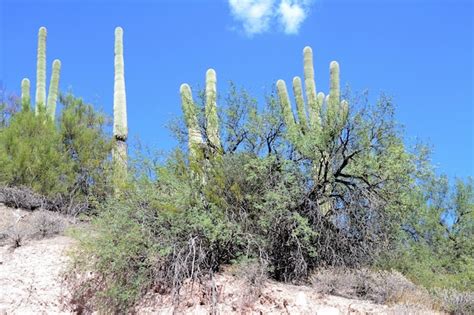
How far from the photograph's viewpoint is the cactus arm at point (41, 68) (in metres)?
22.6

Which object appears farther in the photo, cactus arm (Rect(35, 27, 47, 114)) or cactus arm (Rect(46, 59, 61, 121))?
cactus arm (Rect(35, 27, 47, 114))

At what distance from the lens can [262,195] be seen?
13219 mm

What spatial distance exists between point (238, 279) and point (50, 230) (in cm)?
567

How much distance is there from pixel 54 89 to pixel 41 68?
3.91ft

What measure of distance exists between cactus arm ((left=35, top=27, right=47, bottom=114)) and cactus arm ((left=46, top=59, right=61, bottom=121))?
0.27 metres

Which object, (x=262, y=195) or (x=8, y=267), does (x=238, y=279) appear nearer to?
(x=262, y=195)

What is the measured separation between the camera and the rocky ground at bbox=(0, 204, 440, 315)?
36.9 ft

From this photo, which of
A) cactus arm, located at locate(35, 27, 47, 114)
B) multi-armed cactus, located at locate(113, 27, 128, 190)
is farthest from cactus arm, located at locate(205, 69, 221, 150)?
cactus arm, located at locate(35, 27, 47, 114)

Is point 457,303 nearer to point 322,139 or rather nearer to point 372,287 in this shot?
point 372,287

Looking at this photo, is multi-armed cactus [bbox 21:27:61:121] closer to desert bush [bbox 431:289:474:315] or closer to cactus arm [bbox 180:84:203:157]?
cactus arm [bbox 180:84:203:157]

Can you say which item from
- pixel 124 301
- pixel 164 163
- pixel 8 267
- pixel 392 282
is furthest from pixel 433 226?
pixel 8 267

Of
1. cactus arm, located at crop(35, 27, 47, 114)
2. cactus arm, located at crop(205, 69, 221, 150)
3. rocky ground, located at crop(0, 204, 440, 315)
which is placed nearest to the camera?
rocky ground, located at crop(0, 204, 440, 315)

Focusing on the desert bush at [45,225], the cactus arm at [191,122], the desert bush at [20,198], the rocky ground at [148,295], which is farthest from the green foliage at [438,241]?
the desert bush at [20,198]

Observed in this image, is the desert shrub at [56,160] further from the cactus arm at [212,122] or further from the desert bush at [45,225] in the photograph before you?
the cactus arm at [212,122]
